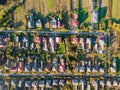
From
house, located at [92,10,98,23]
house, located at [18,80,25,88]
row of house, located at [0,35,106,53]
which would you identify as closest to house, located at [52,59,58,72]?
row of house, located at [0,35,106,53]

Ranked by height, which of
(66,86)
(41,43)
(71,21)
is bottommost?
(66,86)

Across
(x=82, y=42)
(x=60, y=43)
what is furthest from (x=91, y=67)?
(x=60, y=43)

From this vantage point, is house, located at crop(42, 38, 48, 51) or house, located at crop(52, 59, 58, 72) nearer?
house, located at crop(52, 59, 58, 72)

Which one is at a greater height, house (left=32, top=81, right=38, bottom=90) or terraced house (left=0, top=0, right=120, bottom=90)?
terraced house (left=0, top=0, right=120, bottom=90)


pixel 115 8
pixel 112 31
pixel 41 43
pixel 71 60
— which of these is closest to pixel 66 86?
pixel 71 60

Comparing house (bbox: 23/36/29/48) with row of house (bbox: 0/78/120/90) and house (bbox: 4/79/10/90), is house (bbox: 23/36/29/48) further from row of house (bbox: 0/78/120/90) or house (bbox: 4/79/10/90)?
house (bbox: 4/79/10/90)

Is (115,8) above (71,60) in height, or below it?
above

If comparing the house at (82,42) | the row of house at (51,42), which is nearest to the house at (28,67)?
the row of house at (51,42)

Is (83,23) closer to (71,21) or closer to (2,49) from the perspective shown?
(71,21)

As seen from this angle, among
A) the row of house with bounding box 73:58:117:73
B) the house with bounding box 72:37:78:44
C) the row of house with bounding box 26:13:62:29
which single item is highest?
the row of house with bounding box 26:13:62:29
